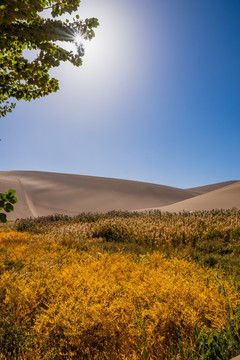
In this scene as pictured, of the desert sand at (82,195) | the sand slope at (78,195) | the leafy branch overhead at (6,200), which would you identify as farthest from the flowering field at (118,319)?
the sand slope at (78,195)

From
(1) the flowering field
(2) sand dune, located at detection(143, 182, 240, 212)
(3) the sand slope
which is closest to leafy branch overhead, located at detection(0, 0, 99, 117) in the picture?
(1) the flowering field

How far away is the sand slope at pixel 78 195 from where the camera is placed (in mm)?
37469

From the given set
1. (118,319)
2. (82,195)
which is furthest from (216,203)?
(82,195)

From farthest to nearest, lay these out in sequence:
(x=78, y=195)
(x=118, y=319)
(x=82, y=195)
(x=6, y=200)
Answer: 1. (x=82, y=195)
2. (x=78, y=195)
3. (x=118, y=319)
4. (x=6, y=200)

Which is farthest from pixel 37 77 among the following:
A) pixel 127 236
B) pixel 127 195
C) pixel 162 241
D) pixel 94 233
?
pixel 127 195

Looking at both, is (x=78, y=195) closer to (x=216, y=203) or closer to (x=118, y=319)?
(x=216, y=203)

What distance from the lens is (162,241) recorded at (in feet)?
22.4

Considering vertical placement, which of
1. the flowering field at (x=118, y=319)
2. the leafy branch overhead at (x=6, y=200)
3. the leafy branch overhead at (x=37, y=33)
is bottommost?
the flowering field at (x=118, y=319)

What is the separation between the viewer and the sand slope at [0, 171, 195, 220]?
123 feet

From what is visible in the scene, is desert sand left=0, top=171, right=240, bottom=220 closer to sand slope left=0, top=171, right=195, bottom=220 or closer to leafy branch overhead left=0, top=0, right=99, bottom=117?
sand slope left=0, top=171, right=195, bottom=220

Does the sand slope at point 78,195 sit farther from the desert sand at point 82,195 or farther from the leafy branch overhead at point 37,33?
the leafy branch overhead at point 37,33

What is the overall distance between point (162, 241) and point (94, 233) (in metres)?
3.25

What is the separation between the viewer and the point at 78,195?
45.4 metres

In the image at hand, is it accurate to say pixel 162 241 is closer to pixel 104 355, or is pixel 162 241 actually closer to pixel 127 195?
pixel 104 355
